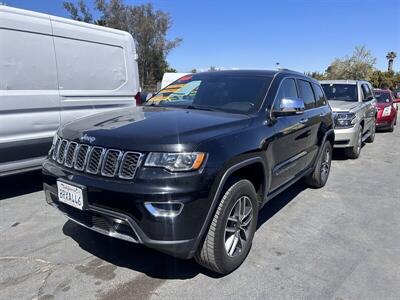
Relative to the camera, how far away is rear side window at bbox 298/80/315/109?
5164mm

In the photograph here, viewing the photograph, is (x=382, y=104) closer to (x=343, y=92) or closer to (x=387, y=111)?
(x=387, y=111)

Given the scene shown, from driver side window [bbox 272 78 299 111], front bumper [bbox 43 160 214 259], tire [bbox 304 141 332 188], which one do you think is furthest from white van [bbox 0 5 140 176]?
tire [bbox 304 141 332 188]

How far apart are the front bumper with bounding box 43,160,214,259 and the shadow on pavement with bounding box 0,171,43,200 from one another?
3.10 meters

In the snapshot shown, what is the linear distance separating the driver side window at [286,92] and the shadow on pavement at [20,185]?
12.4ft

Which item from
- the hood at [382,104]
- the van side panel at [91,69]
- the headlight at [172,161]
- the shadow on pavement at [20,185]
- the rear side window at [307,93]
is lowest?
the shadow on pavement at [20,185]

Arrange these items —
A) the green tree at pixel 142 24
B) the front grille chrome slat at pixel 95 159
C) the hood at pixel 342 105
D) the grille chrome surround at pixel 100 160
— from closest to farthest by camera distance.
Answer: the grille chrome surround at pixel 100 160 < the front grille chrome slat at pixel 95 159 < the hood at pixel 342 105 < the green tree at pixel 142 24

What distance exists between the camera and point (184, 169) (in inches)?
110

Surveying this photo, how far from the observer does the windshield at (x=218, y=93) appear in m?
4.00

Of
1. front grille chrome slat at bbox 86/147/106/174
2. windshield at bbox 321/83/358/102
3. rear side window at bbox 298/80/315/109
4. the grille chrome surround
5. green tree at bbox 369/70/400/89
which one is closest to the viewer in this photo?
the grille chrome surround

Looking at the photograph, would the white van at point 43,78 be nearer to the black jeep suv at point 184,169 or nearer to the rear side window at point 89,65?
the rear side window at point 89,65

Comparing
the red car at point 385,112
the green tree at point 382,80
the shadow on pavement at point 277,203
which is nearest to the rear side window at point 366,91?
the red car at point 385,112

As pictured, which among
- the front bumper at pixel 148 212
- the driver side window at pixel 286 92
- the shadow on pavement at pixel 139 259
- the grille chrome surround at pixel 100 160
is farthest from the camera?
the driver side window at pixel 286 92

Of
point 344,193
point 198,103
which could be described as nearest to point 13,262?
point 198,103

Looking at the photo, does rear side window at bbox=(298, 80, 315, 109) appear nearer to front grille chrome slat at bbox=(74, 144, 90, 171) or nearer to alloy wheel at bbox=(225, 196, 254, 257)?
alloy wheel at bbox=(225, 196, 254, 257)
